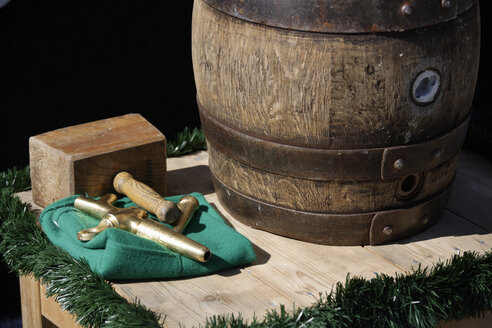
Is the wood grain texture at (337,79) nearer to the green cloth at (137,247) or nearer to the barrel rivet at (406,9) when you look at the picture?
the barrel rivet at (406,9)

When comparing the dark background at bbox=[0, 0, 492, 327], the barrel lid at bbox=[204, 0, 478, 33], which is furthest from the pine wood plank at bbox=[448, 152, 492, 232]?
the dark background at bbox=[0, 0, 492, 327]

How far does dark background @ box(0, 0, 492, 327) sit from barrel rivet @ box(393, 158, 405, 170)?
56.8 inches

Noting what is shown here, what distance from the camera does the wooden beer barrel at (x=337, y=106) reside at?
1.68 metres

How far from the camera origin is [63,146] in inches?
77.9

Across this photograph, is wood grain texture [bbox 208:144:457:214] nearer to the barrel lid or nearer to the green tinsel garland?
the green tinsel garland

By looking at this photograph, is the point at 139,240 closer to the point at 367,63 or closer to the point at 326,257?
the point at 326,257

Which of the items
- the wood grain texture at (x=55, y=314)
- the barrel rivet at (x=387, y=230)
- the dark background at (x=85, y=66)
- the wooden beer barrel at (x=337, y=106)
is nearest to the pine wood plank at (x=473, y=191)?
the wooden beer barrel at (x=337, y=106)

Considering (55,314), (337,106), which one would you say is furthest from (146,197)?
(337,106)

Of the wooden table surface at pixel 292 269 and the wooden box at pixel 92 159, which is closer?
the wooden table surface at pixel 292 269

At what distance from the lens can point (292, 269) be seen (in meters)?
1.84

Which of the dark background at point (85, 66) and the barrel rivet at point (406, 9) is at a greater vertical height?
the barrel rivet at point (406, 9)

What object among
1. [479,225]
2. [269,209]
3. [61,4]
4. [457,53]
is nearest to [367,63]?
[457,53]

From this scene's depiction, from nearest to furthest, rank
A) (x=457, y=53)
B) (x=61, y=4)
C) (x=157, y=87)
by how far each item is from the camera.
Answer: (x=457, y=53)
(x=61, y=4)
(x=157, y=87)

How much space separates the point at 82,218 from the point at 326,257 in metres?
0.54
